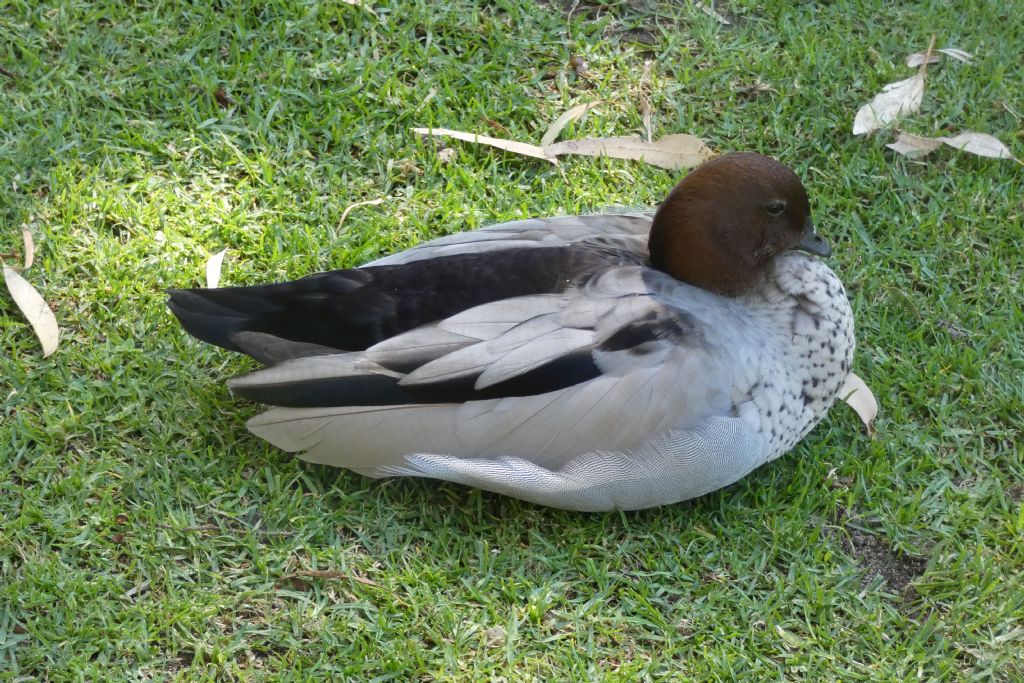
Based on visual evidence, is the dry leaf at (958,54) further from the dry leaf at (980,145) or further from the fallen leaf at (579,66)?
the fallen leaf at (579,66)

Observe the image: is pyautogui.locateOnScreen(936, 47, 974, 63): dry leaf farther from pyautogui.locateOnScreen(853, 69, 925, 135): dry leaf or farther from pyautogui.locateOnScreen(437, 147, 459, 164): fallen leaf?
pyautogui.locateOnScreen(437, 147, 459, 164): fallen leaf

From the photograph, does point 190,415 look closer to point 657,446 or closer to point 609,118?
point 657,446

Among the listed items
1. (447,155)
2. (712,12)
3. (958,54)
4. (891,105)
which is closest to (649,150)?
(447,155)

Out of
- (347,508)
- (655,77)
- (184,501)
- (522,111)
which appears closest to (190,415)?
(184,501)

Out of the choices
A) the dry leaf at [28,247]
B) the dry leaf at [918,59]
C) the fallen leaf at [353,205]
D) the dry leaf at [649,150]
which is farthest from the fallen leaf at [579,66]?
the dry leaf at [28,247]

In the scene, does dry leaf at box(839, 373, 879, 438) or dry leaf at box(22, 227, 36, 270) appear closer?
dry leaf at box(839, 373, 879, 438)

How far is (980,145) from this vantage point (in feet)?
15.0

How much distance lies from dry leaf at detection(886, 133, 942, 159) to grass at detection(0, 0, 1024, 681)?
0.05 m

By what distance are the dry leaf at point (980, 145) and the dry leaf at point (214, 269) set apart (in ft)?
8.97

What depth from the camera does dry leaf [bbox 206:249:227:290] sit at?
3926 mm

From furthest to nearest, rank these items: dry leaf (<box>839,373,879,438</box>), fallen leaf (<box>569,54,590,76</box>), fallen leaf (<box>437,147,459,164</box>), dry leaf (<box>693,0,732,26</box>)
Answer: dry leaf (<box>693,0,732,26</box>)
fallen leaf (<box>569,54,590,76</box>)
fallen leaf (<box>437,147,459,164</box>)
dry leaf (<box>839,373,879,438</box>)

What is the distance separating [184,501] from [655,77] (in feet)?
8.35

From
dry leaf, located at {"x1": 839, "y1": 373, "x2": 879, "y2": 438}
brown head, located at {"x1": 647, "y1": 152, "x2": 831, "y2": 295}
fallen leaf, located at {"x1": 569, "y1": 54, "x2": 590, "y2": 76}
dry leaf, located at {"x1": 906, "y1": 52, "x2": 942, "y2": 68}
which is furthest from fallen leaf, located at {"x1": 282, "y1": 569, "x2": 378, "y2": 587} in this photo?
dry leaf, located at {"x1": 906, "y1": 52, "x2": 942, "y2": 68}

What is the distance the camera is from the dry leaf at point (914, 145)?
180 inches
